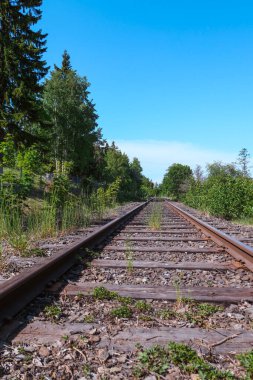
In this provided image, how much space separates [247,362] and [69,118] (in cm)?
3930

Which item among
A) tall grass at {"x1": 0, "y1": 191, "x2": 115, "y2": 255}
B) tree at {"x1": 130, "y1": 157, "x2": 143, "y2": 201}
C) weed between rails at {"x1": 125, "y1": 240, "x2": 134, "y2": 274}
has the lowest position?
weed between rails at {"x1": 125, "y1": 240, "x2": 134, "y2": 274}

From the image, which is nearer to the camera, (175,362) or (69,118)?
(175,362)

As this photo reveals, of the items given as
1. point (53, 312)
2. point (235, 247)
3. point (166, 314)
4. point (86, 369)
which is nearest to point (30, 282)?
point (53, 312)

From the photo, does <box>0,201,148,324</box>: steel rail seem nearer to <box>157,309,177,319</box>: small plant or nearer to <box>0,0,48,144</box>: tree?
<box>157,309,177,319</box>: small plant

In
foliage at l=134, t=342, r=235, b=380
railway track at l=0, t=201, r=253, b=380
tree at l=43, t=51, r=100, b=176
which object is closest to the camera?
foliage at l=134, t=342, r=235, b=380

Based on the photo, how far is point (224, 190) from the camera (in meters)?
13.4

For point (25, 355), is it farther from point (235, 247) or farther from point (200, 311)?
point (235, 247)

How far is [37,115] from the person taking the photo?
21.4m

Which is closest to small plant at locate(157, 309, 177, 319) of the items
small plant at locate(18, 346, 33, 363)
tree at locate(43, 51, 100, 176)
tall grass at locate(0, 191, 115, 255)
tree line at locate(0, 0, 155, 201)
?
small plant at locate(18, 346, 33, 363)

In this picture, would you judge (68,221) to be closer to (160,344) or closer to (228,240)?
(228,240)

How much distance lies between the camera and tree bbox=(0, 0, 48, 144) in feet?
65.3

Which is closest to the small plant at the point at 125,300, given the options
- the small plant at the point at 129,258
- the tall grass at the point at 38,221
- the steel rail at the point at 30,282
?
the steel rail at the point at 30,282

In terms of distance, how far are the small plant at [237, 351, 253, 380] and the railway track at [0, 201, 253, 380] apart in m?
0.04

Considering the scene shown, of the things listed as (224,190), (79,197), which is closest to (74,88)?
(224,190)
